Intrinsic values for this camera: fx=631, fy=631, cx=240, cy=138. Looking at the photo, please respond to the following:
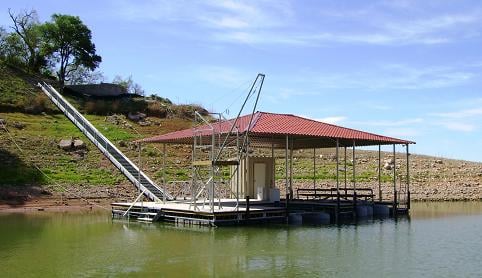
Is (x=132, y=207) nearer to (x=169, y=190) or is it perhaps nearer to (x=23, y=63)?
(x=169, y=190)

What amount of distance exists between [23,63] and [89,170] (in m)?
28.2

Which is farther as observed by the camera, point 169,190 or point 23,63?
point 23,63

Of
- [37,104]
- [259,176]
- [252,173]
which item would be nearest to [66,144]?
[37,104]

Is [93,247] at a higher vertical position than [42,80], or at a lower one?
lower

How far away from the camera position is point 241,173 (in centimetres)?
3434

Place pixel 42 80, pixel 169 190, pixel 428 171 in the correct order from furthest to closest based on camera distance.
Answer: pixel 42 80, pixel 428 171, pixel 169 190

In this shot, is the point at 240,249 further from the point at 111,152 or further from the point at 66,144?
the point at 66,144

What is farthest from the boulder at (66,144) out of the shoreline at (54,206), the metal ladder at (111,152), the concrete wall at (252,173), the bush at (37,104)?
the concrete wall at (252,173)

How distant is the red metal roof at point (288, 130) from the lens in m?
27.9

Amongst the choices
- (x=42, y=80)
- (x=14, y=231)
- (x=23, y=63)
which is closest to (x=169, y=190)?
(x=14, y=231)

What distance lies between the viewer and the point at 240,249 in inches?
775

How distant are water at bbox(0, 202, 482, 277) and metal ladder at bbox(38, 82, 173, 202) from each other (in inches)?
253

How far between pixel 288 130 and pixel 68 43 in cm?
4088

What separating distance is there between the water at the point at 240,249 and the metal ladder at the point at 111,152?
6.42 m
